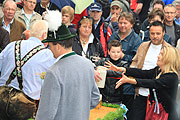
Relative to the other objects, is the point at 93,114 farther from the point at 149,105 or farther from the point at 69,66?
the point at 69,66

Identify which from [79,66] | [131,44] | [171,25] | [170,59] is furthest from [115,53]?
[79,66]

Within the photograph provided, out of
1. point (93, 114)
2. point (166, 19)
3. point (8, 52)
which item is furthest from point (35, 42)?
point (166, 19)

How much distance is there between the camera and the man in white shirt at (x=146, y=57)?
20.3 ft

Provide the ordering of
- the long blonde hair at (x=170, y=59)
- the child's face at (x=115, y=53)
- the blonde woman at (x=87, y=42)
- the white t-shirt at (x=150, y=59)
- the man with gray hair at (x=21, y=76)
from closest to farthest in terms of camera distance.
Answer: the man with gray hair at (x=21, y=76), the long blonde hair at (x=170, y=59), the white t-shirt at (x=150, y=59), the child's face at (x=115, y=53), the blonde woman at (x=87, y=42)

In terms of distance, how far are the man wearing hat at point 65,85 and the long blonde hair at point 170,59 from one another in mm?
1997

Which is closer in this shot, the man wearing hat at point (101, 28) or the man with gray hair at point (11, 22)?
the man with gray hair at point (11, 22)

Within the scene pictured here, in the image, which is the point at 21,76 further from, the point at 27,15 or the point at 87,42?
the point at 27,15

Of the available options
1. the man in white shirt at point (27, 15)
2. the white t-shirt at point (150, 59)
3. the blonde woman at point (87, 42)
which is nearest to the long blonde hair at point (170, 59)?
the white t-shirt at point (150, 59)

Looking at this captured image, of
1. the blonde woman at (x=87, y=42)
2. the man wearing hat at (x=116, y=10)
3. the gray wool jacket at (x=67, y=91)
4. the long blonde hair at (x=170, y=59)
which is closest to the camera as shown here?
the gray wool jacket at (x=67, y=91)

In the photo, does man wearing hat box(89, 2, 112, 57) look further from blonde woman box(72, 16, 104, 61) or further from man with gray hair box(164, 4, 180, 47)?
man with gray hair box(164, 4, 180, 47)

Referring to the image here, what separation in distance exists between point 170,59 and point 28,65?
2251 millimetres

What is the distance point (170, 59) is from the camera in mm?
5277

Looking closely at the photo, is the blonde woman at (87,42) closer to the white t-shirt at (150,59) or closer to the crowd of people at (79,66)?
the crowd of people at (79,66)

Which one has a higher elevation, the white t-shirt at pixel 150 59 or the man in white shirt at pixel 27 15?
the man in white shirt at pixel 27 15
